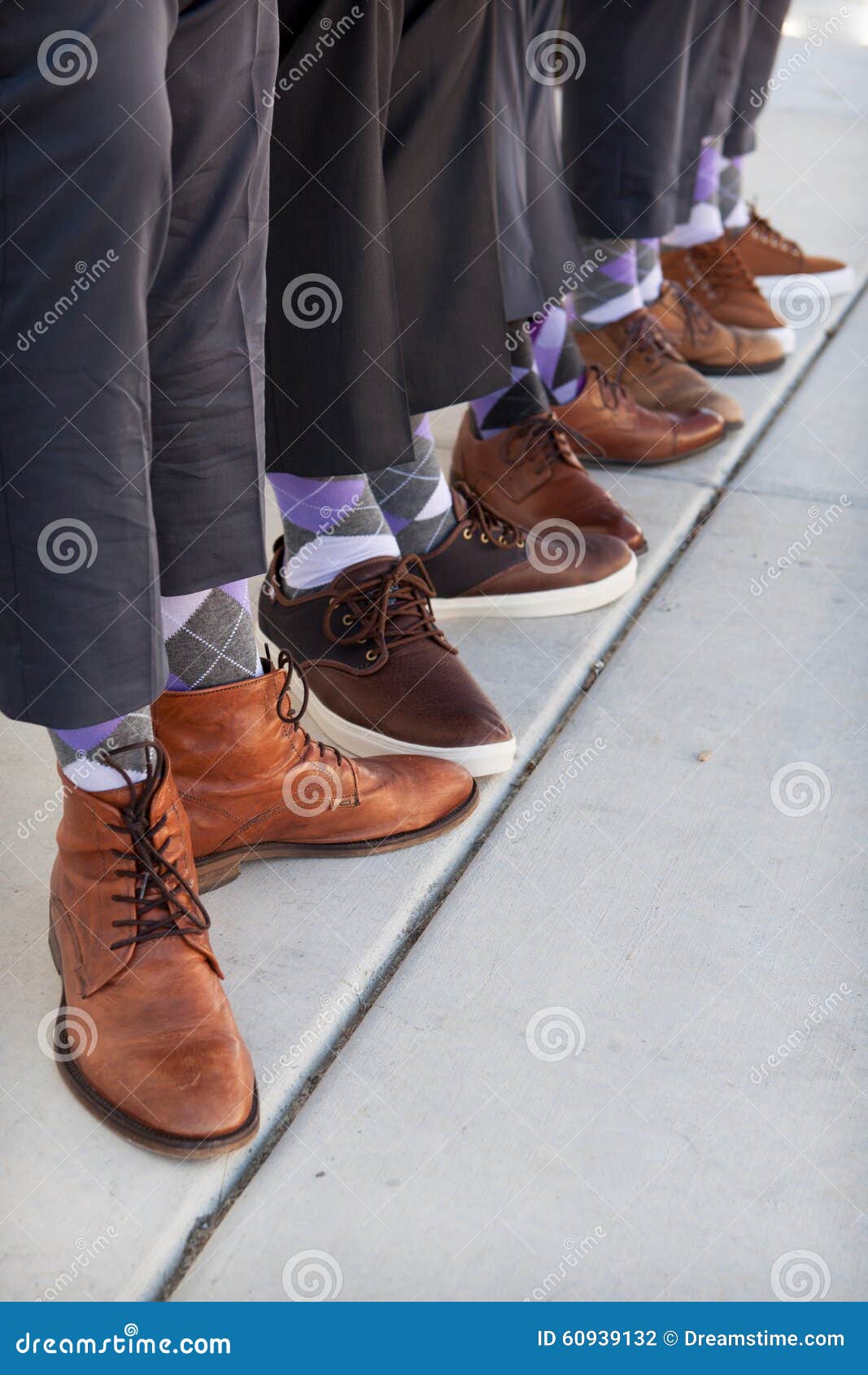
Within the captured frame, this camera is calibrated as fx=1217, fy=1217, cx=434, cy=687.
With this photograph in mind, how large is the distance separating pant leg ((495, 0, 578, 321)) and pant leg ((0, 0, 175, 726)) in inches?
35.3

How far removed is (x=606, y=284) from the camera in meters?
2.01

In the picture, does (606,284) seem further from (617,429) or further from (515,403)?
(515,403)

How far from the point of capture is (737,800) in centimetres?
125

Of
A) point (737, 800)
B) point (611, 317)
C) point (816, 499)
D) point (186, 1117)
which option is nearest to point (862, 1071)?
point (737, 800)

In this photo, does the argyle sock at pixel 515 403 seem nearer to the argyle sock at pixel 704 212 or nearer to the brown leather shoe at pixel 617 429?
the brown leather shoe at pixel 617 429

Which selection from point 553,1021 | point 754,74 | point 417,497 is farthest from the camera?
point 754,74

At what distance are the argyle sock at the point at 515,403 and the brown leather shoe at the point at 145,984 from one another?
2.98 ft

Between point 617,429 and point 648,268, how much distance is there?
378mm

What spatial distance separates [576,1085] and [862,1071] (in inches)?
9.0

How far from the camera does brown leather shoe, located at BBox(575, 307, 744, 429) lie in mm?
2012

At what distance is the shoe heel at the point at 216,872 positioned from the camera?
1094 mm

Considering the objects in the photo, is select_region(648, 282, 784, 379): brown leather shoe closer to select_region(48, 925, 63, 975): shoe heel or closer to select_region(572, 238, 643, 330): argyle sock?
select_region(572, 238, 643, 330): argyle sock

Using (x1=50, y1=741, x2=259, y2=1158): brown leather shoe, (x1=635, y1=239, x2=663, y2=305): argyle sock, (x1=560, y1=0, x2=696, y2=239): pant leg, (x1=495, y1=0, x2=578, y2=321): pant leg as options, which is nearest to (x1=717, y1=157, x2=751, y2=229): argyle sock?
(x1=635, y1=239, x2=663, y2=305): argyle sock

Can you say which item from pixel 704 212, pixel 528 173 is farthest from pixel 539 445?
pixel 704 212
